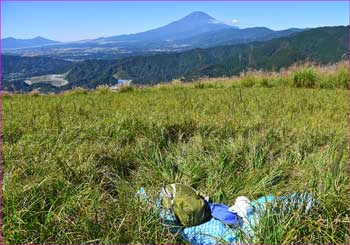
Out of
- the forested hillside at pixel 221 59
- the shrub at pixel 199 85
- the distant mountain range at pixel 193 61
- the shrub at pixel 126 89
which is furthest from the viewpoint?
the forested hillside at pixel 221 59

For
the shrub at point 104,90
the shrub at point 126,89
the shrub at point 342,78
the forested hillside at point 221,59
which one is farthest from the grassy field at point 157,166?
the forested hillside at point 221,59

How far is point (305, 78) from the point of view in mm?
9258

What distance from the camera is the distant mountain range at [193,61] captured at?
57688mm

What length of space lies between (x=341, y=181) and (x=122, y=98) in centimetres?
580

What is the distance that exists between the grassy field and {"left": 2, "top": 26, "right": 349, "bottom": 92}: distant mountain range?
39789mm

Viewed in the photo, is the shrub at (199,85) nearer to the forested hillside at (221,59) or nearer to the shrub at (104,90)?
the shrub at (104,90)

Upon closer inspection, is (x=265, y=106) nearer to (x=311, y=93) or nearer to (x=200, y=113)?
(x=200, y=113)

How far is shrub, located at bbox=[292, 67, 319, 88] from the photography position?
9.20m

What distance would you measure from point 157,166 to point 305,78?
22.0 ft

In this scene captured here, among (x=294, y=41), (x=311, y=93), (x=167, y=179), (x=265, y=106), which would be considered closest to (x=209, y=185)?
(x=167, y=179)

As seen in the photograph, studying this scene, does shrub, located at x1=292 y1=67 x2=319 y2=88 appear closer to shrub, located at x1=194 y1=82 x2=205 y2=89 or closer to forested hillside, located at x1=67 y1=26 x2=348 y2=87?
shrub, located at x1=194 y1=82 x2=205 y2=89

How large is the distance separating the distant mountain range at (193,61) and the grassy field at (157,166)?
39789mm

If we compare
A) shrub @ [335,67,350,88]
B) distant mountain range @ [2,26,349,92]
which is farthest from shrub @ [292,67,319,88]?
distant mountain range @ [2,26,349,92]

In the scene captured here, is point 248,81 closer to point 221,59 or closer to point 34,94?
point 34,94
